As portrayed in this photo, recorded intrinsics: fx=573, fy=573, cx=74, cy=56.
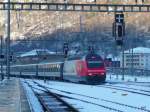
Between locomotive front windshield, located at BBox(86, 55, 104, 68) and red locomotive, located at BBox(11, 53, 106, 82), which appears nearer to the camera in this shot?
red locomotive, located at BBox(11, 53, 106, 82)

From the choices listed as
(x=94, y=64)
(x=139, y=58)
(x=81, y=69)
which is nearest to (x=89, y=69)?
(x=81, y=69)

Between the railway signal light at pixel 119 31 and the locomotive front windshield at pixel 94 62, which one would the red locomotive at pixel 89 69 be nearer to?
the locomotive front windshield at pixel 94 62

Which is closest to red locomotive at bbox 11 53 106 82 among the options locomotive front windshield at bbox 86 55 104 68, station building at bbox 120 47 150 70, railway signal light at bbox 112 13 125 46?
locomotive front windshield at bbox 86 55 104 68

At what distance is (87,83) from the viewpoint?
190 ft

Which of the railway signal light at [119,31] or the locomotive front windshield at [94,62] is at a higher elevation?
the railway signal light at [119,31]

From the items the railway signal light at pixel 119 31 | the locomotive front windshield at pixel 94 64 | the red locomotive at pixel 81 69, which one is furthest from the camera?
the locomotive front windshield at pixel 94 64

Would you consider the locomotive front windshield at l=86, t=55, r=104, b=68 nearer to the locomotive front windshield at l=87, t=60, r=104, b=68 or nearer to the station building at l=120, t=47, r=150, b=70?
the locomotive front windshield at l=87, t=60, r=104, b=68

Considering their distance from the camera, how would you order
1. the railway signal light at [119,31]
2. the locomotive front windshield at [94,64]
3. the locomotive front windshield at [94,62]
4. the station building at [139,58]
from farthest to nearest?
the station building at [139,58], the locomotive front windshield at [94,62], the locomotive front windshield at [94,64], the railway signal light at [119,31]

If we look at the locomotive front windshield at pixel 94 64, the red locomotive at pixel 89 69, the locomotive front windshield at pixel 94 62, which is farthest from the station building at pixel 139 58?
the locomotive front windshield at pixel 94 64

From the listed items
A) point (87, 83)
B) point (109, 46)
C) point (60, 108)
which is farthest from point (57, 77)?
point (109, 46)

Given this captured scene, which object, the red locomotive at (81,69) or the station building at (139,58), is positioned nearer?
the red locomotive at (81,69)

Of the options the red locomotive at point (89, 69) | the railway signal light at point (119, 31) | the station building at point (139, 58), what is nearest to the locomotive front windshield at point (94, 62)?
the red locomotive at point (89, 69)

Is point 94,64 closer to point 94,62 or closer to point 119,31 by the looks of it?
point 94,62

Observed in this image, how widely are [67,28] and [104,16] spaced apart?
75.3 feet
